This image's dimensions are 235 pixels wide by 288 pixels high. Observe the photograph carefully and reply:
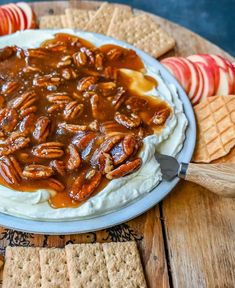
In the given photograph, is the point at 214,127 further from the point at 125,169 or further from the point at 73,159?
the point at 73,159

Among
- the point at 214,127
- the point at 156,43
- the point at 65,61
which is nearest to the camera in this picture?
the point at 214,127

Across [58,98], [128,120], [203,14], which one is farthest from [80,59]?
[203,14]

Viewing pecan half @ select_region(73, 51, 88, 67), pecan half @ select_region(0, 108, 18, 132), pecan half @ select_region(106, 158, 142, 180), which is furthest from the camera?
pecan half @ select_region(73, 51, 88, 67)

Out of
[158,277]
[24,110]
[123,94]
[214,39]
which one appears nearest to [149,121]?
[123,94]

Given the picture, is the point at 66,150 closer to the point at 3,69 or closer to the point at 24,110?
the point at 24,110

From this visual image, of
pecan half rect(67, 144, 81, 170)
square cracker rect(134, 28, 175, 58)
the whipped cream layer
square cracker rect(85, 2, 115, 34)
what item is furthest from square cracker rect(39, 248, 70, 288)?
square cracker rect(85, 2, 115, 34)

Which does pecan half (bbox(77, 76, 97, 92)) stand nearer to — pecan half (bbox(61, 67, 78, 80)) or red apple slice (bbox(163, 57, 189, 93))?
pecan half (bbox(61, 67, 78, 80))

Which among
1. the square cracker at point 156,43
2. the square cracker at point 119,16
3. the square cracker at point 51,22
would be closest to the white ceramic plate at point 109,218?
the square cracker at point 156,43
